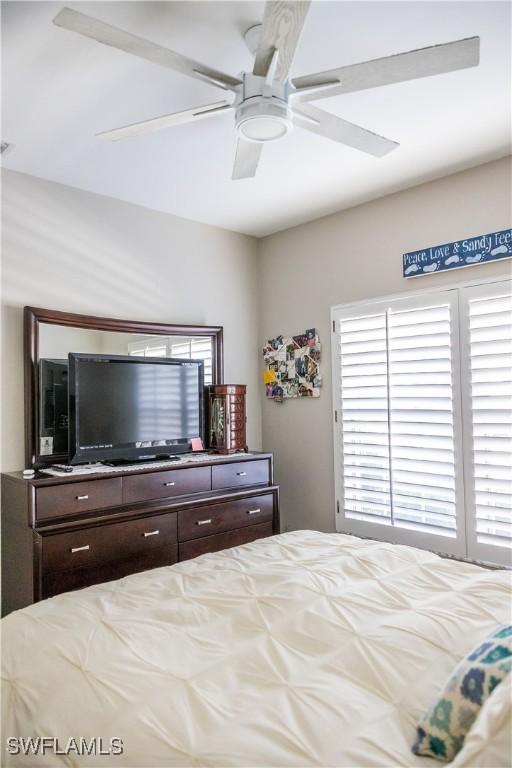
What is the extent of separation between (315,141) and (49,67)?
1332mm

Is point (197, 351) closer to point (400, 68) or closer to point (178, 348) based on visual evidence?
point (178, 348)

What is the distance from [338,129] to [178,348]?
2.04m

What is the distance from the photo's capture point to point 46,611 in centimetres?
163

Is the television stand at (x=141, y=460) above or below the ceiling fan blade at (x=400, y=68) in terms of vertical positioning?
below

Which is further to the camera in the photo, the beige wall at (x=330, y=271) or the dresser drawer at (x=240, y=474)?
the dresser drawer at (x=240, y=474)

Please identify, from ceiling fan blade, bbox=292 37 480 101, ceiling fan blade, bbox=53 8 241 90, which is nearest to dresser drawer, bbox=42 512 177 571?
ceiling fan blade, bbox=53 8 241 90

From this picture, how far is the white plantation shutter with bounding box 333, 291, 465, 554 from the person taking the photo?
3.12 metres

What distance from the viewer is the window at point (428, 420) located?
290cm

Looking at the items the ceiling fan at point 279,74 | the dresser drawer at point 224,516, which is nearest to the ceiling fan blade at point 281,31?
the ceiling fan at point 279,74

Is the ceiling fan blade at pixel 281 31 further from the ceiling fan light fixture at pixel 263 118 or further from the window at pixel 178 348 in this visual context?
the window at pixel 178 348

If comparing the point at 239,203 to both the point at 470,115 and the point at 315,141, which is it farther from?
the point at 470,115

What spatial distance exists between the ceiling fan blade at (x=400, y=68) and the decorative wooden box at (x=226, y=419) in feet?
7.40

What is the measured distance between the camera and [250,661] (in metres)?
1.32

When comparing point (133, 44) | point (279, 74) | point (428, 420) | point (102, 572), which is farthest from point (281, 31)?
Result: point (102, 572)
